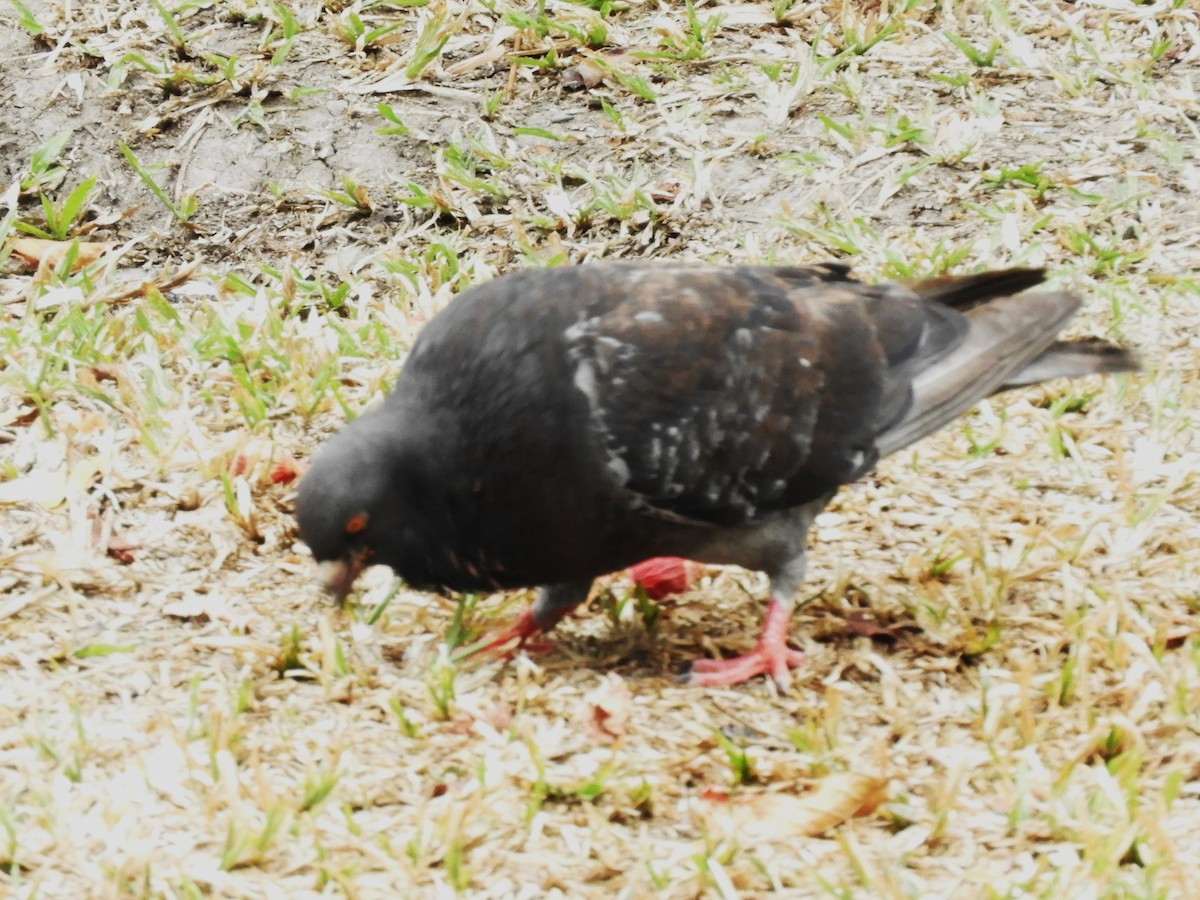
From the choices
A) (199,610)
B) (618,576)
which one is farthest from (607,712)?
(199,610)

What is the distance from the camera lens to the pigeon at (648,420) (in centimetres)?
388

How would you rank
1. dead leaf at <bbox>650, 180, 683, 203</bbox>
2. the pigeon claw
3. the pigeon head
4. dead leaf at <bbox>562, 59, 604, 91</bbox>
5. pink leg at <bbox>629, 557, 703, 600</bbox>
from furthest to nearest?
dead leaf at <bbox>562, 59, 604, 91</bbox>
dead leaf at <bbox>650, 180, 683, 203</bbox>
pink leg at <bbox>629, 557, 703, 600</bbox>
the pigeon claw
the pigeon head

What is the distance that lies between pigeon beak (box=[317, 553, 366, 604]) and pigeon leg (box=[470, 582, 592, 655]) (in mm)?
492

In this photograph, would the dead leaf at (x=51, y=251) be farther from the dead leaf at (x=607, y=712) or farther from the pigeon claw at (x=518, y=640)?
the dead leaf at (x=607, y=712)

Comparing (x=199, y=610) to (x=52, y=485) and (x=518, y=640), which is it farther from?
(x=518, y=640)

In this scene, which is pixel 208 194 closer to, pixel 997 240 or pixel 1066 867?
pixel 997 240

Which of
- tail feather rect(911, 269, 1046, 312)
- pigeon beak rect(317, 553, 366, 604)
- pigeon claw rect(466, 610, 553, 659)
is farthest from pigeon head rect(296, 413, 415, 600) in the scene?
tail feather rect(911, 269, 1046, 312)

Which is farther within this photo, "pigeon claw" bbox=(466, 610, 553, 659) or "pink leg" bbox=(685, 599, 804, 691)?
"pigeon claw" bbox=(466, 610, 553, 659)

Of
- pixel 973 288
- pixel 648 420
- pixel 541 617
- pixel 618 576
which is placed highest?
pixel 973 288

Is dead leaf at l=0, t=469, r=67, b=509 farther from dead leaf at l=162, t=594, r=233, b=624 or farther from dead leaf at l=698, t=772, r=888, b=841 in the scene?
dead leaf at l=698, t=772, r=888, b=841

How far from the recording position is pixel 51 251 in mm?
6695

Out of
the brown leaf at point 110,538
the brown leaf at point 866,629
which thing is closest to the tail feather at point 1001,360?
the brown leaf at point 866,629

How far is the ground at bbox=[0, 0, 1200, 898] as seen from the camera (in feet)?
11.8

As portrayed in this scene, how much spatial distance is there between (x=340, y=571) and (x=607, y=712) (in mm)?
779
